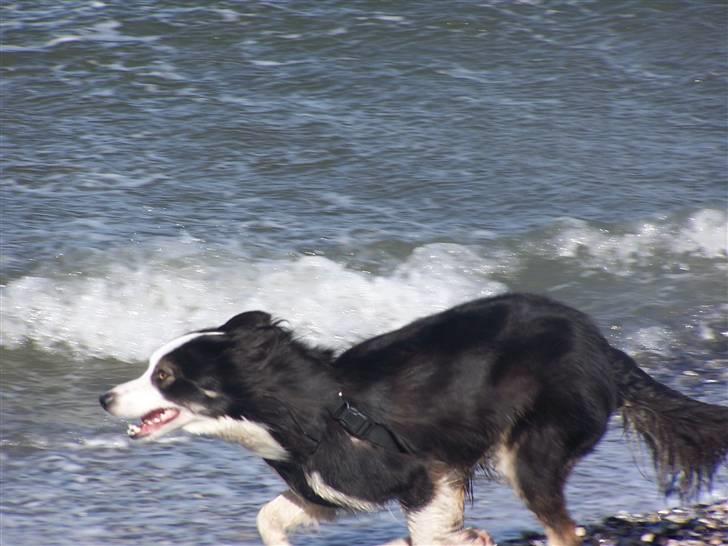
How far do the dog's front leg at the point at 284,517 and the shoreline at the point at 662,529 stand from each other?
2.69 ft

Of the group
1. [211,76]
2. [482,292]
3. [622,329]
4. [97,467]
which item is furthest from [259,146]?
[97,467]

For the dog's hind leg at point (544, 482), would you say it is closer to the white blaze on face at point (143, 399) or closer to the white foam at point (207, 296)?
the white blaze on face at point (143, 399)

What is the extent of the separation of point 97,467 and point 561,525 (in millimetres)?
2321

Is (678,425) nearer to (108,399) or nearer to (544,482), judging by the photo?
(544,482)

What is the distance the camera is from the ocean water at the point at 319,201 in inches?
242

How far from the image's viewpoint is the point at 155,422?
15.6 feet

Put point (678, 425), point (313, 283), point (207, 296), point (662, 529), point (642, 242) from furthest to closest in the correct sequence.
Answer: point (642, 242) < point (313, 283) < point (207, 296) < point (662, 529) < point (678, 425)

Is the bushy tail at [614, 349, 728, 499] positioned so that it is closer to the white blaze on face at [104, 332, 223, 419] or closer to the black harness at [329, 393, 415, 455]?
the black harness at [329, 393, 415, 455]

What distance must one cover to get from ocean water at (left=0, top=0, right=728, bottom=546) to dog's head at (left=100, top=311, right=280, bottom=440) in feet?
2.84

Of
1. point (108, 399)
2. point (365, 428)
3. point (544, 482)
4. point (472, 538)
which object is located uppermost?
point (108, 399)

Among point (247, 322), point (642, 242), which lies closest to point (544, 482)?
point (247, 322)

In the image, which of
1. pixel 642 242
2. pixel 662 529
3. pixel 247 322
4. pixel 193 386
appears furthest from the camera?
pixel 642 242

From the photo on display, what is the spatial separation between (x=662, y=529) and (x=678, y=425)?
1.73ft

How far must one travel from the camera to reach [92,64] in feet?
38.0
